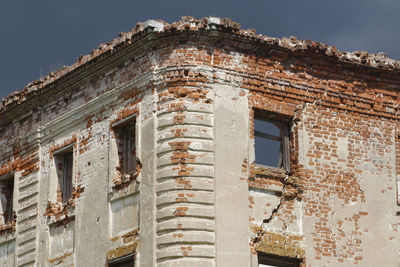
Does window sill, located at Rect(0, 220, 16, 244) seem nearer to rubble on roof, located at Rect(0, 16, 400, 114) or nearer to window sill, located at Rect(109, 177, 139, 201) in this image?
rubble on roof, located at Rect(0, 16, 400, 114)

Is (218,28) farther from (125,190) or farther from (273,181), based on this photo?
(125,190)

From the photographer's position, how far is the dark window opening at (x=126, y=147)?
21297 mm

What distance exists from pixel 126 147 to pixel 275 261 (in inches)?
156

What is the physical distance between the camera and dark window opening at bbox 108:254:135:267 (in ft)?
66.1

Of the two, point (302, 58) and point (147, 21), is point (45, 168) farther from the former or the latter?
point (302, 58)

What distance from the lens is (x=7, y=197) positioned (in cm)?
2514

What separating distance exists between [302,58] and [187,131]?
342 cm

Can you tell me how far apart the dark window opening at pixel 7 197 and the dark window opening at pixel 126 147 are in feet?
14.7

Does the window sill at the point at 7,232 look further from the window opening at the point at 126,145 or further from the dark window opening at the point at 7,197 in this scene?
the window opening at the point at 126,145

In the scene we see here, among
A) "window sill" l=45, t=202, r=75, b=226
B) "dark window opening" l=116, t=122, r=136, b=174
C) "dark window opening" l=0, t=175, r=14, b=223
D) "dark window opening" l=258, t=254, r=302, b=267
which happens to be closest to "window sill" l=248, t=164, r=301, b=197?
"dark window opening" l=258, t=254, r=302, b=267

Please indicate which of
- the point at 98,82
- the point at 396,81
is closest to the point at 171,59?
the point at 98,82

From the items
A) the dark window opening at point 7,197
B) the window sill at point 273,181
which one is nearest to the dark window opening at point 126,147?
the window sill at point 273,181

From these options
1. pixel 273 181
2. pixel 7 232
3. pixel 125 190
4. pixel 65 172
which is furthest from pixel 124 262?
pixel 7 232

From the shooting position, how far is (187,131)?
19906 mm
